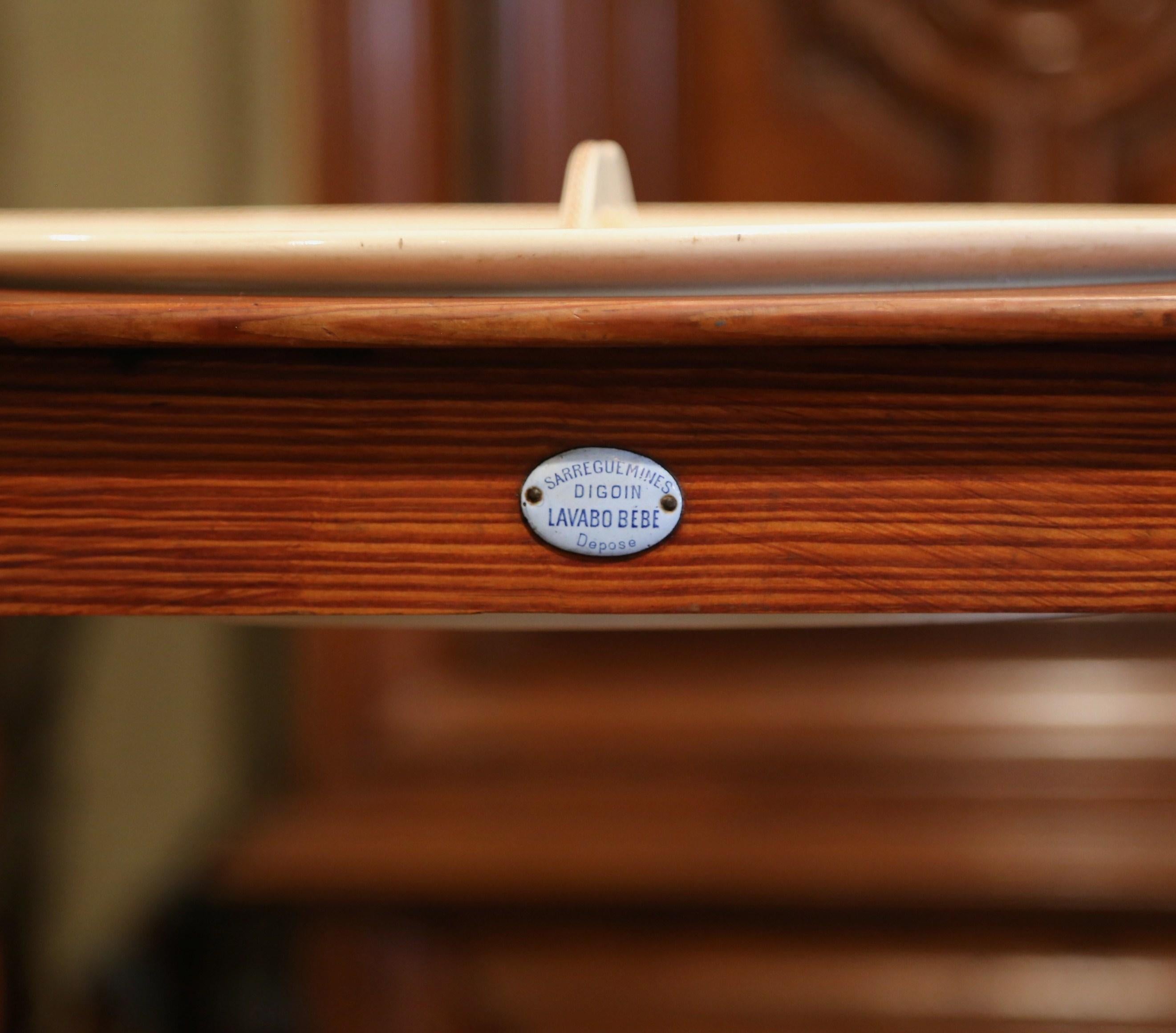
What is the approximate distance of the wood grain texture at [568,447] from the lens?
0.20m

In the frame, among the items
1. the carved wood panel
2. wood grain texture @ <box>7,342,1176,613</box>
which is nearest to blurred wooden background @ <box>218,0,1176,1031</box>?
the carved wood panel

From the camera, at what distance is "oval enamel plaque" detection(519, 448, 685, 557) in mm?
204

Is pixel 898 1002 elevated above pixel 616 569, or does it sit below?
below

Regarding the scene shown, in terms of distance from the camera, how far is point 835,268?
0.61 ft

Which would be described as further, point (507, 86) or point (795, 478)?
point (507, 86)

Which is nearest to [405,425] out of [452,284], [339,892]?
[452,284]

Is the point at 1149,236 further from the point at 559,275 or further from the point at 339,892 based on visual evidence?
the point at 339,892

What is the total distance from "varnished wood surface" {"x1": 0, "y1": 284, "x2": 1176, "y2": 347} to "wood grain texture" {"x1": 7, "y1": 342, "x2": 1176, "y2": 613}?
0.02m

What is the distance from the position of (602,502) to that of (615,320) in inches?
1.6

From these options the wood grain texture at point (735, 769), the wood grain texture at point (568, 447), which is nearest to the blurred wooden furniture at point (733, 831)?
the wood grain texture at point (735, 769)

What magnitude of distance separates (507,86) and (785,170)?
0.19 meters

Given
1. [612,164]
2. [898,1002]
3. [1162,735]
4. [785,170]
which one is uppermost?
[785,170]

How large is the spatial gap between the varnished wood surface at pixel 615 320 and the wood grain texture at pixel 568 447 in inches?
0.6

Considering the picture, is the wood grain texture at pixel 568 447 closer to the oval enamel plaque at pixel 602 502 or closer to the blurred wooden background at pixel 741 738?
the oval enamel plaque at pixel 602 502
